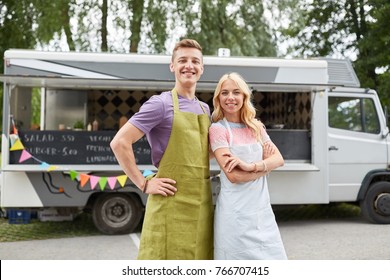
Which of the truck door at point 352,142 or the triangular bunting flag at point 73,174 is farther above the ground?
the truck door at point 352,142

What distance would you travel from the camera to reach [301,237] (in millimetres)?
5031

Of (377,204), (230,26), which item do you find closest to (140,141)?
(377,204)

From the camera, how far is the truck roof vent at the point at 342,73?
584 centimetres

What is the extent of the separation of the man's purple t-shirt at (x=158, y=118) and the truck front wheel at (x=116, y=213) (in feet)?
11.5

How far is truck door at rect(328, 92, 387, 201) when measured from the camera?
584cm

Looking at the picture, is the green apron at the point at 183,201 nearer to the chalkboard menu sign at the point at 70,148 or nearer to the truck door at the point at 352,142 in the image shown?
the chalkboard menu sign at the point at 70,148

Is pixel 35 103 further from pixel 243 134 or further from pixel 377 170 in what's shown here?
pixel 243 134

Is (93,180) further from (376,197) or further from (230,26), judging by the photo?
(230,26)

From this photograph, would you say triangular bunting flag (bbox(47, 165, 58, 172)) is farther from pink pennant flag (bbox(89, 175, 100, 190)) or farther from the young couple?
the young couple

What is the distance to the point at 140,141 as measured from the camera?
5254 millimetres

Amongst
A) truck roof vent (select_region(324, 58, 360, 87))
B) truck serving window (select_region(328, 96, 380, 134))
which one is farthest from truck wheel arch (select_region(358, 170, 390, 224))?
truck roof vent (select_region(324, 58, 360, 87))

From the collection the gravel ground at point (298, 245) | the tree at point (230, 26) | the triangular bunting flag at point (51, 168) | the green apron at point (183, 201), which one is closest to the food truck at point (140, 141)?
the triangular bunting flag at point (51, 168)

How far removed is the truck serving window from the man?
14.0 feet

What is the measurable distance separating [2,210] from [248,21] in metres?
5.88
